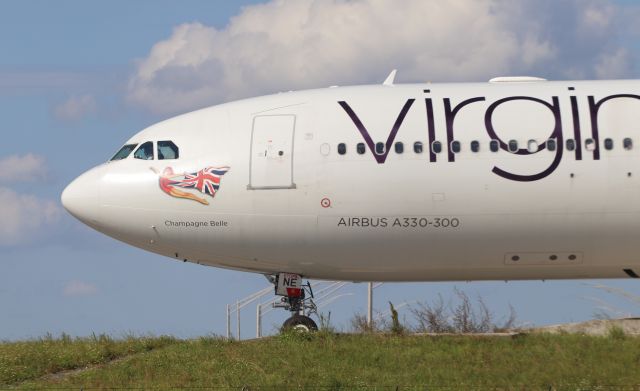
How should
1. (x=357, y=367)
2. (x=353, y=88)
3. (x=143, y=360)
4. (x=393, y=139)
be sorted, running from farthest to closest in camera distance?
1. (x=353, y=88)
2. (x=393, y=139)
3. (x=143, y=360)
4. (x=357, y=367)

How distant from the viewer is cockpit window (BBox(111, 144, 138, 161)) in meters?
24.5

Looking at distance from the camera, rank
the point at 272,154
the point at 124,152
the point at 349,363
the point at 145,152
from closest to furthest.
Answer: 1. the point at 349,363
2. the point at 272,154
3. the point at 145,152
4. the point at 124,152

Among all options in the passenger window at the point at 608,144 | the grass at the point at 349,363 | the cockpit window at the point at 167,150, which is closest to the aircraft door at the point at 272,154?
the cockpit window at the point at 167,150

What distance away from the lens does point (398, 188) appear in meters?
22.8

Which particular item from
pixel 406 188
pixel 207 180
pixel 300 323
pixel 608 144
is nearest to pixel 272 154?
pixel 207 180

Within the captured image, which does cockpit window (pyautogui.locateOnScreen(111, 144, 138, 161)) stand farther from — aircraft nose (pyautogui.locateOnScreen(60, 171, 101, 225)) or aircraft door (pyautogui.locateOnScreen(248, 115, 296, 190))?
aircraft door (pyautogui.locateOnScreen(248, 115, 296, 190))

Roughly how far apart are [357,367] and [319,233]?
4.30 metres

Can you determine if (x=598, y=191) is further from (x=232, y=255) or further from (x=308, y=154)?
(x=232, y=255)

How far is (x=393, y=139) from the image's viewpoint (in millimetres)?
23047

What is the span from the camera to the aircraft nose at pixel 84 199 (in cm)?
2377

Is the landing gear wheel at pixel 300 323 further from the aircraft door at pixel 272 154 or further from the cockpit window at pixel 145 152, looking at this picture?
the cockpit window at pixel 145 152

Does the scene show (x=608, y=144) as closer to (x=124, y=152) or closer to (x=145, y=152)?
(x=145, y=152)

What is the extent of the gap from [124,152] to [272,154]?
13.1 ft

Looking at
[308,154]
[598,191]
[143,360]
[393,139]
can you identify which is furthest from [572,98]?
[143,360]
